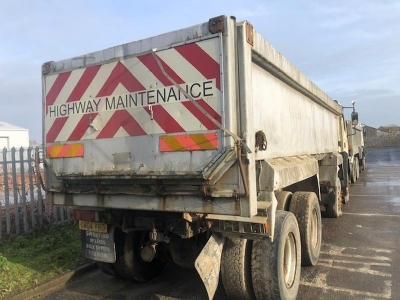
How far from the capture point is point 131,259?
422 cm

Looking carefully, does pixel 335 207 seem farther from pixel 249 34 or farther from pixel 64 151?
pixel 64 151

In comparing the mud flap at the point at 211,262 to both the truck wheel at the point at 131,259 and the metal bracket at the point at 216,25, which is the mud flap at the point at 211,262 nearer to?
the truck wheel at the point at 131,259

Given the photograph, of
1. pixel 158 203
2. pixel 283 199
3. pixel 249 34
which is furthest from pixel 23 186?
pixel 249 34

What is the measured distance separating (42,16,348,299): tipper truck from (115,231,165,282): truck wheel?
1 centimetres

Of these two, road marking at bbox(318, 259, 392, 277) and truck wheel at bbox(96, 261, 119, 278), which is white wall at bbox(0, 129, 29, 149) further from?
road marking at bbox(318, 259, 392, 277)

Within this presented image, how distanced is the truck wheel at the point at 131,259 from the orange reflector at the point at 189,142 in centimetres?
153

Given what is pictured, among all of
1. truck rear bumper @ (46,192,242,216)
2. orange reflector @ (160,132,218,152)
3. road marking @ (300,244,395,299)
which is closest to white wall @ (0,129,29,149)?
truck rear bumper @ (46,192,242,216)

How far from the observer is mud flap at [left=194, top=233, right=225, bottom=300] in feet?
9.99

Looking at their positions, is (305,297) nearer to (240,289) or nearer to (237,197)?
(240,289)

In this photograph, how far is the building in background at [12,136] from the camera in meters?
28.7

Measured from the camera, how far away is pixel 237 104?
113 inches

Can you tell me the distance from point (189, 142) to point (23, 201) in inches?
185

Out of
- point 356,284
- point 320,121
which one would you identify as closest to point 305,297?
point 356,284

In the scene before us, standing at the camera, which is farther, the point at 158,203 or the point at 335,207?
the point at 335,207
